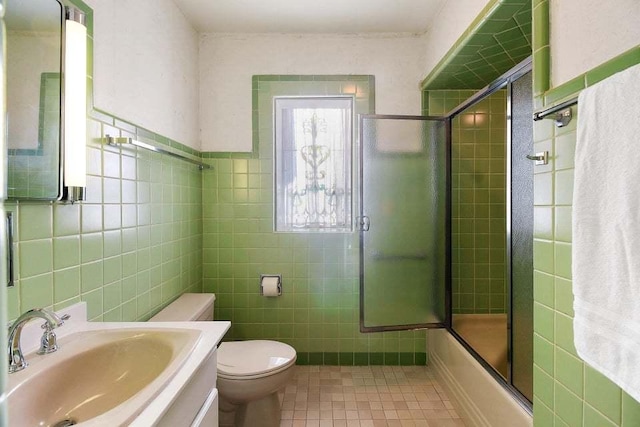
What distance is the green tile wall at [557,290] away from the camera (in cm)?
84

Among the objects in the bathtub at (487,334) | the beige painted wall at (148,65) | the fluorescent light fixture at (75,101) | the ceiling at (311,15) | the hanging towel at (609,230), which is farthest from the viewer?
the ceiling at (311,15)

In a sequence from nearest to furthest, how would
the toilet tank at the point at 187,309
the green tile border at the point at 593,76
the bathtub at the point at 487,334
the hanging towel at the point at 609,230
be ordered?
1. the hanging towel at the point at 609,230
2. the green tile border at the point at 593,76
3. the toilet tank at the point at 187,309
4. the bathtub at the point at 487,334

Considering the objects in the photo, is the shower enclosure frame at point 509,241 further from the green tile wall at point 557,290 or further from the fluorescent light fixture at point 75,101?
the fluorescent light fixture at point 75,101

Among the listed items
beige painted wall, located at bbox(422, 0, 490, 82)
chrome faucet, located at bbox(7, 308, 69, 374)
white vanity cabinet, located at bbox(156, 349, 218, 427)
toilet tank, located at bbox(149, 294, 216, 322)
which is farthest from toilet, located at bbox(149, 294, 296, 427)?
beige painted wall, located at bbox(422, 0, 490, 82)

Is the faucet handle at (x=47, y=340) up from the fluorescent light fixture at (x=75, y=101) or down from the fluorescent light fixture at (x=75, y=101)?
down

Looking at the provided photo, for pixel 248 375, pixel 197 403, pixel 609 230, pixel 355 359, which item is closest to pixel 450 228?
pixel 355 359

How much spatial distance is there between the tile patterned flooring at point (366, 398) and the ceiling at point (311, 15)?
7.98ft

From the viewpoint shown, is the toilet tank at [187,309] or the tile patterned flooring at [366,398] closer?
the toilet tank at [187,309]

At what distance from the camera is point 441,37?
190cm

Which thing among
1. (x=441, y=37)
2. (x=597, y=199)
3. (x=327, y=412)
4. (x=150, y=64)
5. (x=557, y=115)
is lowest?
(x=327, y=412)

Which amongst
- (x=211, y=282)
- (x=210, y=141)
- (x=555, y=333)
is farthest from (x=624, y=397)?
(x=210, y=141)

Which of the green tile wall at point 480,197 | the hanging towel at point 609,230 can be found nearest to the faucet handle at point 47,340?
the hanging towel at point 609,230

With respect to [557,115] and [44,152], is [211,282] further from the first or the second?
[557,115]

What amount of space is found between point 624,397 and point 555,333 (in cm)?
24
